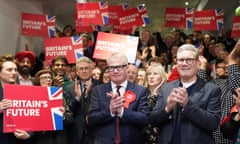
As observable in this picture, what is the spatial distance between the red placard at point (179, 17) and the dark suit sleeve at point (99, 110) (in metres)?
5.66

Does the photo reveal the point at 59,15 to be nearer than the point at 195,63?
No

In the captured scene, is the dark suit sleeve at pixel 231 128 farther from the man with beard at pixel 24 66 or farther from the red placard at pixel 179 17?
the red placard at pixel 179 17

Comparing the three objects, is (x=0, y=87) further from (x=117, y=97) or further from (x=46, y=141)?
(x=117, y=97)

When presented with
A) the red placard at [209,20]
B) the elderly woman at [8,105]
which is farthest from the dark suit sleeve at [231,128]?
the red placard at [209,20]

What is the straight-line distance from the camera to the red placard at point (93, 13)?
7137 mm

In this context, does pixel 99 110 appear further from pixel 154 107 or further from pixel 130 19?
pixel 130 19

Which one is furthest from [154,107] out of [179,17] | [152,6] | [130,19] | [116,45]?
[152,6]

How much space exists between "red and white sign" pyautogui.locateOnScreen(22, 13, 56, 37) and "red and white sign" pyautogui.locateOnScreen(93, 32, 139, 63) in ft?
6.74

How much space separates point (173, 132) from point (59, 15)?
9237mm

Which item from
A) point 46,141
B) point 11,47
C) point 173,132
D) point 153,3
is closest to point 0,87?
point 46,141

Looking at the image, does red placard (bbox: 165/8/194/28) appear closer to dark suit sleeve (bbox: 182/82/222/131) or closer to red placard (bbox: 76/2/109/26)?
red placard (bbox: 76/2/109/26)

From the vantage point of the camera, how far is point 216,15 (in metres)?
8.20

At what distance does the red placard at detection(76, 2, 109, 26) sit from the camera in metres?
7.14

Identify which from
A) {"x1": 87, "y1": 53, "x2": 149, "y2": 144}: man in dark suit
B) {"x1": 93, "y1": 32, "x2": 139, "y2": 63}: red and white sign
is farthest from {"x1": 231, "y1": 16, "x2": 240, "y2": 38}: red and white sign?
{"x1": 87, "y1": 53, "x2": 149, "y2": 144}: man in dark suit
